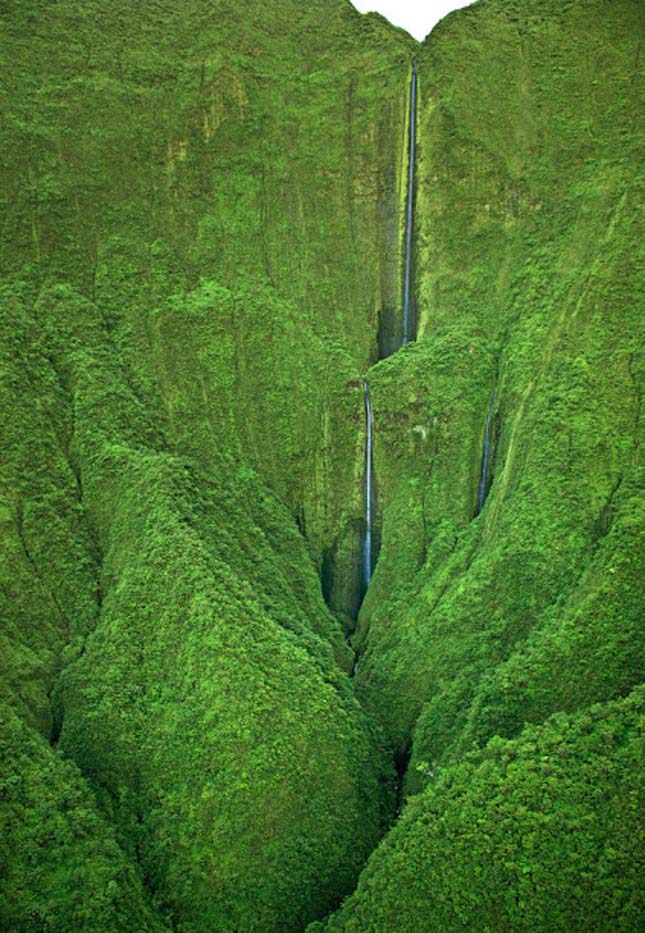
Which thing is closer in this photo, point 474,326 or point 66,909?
point 66,909

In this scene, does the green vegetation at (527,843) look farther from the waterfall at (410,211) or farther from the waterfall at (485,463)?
the waterfall at (410,211)

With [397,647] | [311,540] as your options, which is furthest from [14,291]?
[397,647]

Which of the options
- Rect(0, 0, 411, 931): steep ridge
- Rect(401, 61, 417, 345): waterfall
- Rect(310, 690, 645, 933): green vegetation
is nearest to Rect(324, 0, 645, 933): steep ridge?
Rect(310, 690, 645, 933): green vegetation

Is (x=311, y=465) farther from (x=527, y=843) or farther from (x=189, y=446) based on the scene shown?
(x=527, y=843)

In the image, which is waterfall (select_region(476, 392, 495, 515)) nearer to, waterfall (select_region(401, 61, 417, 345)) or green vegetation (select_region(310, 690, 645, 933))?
waterfall (select_region(401, 61, 417, 345))

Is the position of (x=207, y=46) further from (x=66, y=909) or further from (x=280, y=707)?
(x=66, y=909)

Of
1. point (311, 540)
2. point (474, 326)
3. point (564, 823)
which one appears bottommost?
point (564, 823)

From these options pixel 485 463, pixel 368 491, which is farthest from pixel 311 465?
pixel 485 463

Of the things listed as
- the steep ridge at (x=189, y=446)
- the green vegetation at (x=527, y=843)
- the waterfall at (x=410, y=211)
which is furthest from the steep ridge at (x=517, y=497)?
the steep ridge at (x=189, y=446)
